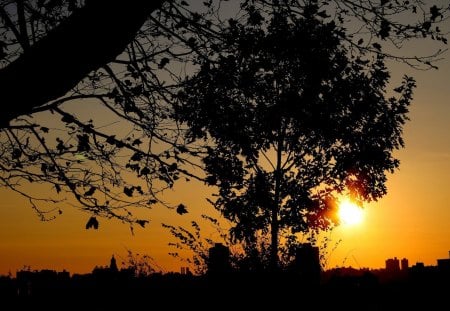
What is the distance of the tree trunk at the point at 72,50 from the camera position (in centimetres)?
337

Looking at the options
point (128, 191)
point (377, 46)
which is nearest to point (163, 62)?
point (128, 191)

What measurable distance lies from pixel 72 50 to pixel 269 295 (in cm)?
600

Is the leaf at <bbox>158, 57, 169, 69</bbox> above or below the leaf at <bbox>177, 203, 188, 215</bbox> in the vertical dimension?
above

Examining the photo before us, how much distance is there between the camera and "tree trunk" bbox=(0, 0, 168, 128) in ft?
11.0

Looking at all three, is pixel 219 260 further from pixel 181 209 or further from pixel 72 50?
pixel 72 50

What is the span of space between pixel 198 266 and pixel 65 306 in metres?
3.06

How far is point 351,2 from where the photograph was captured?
19.2ft

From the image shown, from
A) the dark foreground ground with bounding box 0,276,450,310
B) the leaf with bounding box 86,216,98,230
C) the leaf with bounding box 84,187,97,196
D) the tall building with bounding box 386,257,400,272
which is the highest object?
the tall building with bounding box 386,257,400,272

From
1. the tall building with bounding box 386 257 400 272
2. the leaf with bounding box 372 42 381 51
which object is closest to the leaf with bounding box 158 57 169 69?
the leaf with bounding box 372 42 381 51

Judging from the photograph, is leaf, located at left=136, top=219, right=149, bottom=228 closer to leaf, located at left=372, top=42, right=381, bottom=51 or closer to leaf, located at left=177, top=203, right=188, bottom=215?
leaf, located at left=177, top=203, right=188, bottom=215

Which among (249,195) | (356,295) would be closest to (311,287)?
(356,295)

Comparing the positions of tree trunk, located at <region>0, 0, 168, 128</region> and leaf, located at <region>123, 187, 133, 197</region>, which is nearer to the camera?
tree trunk, located at <region>0, 0, 168, 128</region>

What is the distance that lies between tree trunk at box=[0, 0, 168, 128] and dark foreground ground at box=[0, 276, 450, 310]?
229 inches

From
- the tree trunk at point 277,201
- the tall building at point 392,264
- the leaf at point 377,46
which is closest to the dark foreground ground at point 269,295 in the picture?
the leaf at point 377,46
